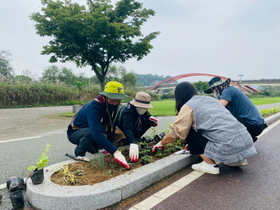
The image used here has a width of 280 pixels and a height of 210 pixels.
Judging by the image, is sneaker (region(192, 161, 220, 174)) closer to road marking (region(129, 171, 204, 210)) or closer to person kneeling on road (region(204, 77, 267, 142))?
road marking (region(129, 171, 204, 210))

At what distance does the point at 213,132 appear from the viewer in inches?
102

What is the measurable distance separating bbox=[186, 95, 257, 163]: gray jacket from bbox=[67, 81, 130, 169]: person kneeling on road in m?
1.00

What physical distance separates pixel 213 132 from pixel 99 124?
1.40 m

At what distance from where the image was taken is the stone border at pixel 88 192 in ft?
6.24

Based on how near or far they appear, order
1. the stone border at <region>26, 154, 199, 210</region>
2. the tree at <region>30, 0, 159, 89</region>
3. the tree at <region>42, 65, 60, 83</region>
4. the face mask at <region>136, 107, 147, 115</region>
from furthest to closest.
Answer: the tree at <region>42, 65, 60, 83</region>, the tree at <region>30, 0, 159, 89</region>, the face mask at <region>136, 107, 147, 115</region>, the stone border at <region>26, 154, 199, 210</region>

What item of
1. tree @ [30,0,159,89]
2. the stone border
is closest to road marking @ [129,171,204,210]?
the stone border

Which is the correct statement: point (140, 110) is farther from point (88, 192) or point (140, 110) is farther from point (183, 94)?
→ point (88, 192)

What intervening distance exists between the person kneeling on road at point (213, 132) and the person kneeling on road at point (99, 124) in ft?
2.69

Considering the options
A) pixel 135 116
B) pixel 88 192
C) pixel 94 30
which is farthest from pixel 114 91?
pixel 94 30

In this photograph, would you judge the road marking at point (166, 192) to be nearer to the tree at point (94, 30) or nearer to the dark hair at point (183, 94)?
the dark hair at point (183, 94)

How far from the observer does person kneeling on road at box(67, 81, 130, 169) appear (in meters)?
2.68

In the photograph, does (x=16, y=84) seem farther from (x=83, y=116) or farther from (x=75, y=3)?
(x=83, y=116)

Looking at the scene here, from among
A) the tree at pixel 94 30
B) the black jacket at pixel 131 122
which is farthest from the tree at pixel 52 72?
the black jacket at pixel 131 122

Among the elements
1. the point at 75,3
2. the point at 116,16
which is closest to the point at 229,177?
the point at 116,16
